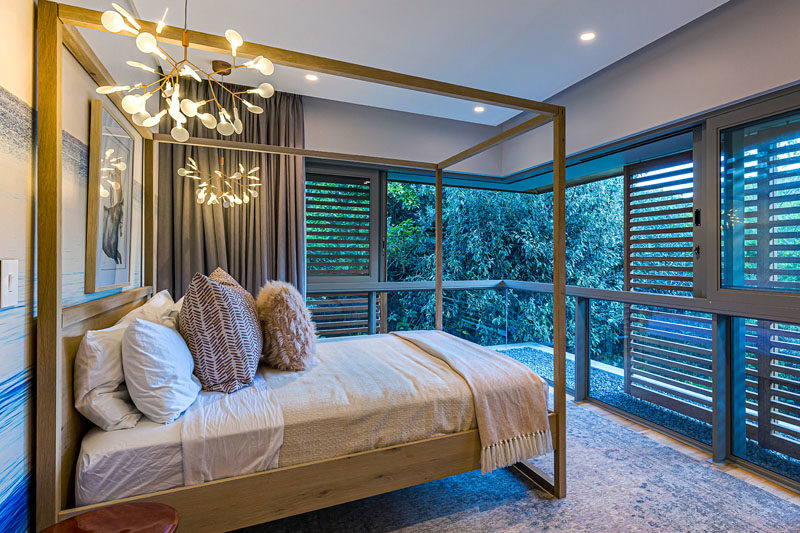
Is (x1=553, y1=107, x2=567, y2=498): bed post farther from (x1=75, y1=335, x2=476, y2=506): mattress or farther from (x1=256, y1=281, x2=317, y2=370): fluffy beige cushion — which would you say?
(x1=256, y1=281, x2=317, y2=370): fluffy beige cushion

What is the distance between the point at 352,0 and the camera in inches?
79.1

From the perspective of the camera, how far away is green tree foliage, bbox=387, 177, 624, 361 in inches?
138

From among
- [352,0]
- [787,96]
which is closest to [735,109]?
[787,96]

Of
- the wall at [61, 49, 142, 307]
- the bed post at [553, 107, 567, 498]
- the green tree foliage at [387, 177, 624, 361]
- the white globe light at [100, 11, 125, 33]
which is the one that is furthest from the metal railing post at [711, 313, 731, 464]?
the wall at [61, 49, 142, 307]

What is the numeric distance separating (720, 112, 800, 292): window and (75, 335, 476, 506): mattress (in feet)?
6.10

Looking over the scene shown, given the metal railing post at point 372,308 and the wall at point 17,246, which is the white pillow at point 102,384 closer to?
the wall at point 17,246

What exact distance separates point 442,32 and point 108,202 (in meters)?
2.00

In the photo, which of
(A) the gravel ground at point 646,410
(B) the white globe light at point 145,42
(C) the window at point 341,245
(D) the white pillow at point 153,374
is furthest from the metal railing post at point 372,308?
(B) the white globe light at point 145,42

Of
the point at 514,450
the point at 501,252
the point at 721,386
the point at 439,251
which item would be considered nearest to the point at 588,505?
the point at 514,450

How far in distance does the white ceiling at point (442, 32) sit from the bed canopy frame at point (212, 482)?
57 cm

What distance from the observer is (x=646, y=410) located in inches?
113

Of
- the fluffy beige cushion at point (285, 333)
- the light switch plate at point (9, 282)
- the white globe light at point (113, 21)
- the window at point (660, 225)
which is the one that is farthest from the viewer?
the window at point (660, 225)

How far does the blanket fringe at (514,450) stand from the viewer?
5.66 ft

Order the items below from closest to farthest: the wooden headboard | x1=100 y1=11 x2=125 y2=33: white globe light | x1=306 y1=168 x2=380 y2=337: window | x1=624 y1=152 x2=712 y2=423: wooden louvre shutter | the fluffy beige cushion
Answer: x1=100 y1=11 x2=125 y2=33: white globe light → the wooden headboard → the fluffy beige cushion → x1=624 y1=152 x2=712 y2=423: wooden louvre shutter → x1=306 y1=168 x2=380 y2=337: window
